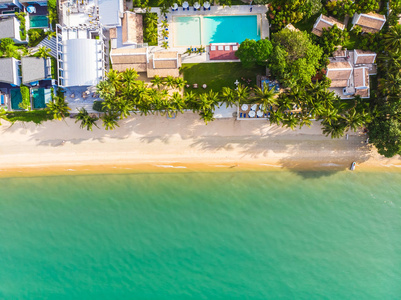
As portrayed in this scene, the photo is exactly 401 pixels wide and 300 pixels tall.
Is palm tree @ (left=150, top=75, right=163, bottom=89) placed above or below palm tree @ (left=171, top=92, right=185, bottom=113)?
above

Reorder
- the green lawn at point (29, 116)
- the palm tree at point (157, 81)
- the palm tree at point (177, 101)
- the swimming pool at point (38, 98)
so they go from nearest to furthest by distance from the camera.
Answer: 1. the palm tree at point (177, 101)
2. the palm tree at point (157, 81)
3. the swimming pool at point (38, 98)
4. the green lawn at point (29, 116)

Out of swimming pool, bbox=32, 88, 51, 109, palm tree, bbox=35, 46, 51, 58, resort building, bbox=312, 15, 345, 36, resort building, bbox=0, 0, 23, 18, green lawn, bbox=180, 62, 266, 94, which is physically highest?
resort building, bbox=0, 0, 23, 18

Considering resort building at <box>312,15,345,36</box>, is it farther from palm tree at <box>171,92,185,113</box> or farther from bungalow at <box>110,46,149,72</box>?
bungalow at <box>110,46,149,72</box>

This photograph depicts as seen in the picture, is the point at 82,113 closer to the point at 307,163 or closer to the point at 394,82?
the point at 307,163

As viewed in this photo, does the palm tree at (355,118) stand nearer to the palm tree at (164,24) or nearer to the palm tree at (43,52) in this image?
the palm tree at (164,24)

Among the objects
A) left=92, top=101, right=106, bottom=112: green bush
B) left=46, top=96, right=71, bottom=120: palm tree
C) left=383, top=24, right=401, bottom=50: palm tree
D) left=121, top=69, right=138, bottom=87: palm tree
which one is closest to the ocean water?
left=46, top=96, right=71, bottom=120: palm tree

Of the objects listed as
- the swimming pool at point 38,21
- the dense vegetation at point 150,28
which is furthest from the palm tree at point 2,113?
the dense vegetation at point 150,28

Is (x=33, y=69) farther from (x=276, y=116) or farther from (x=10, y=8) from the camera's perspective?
(x=276, y=116)
